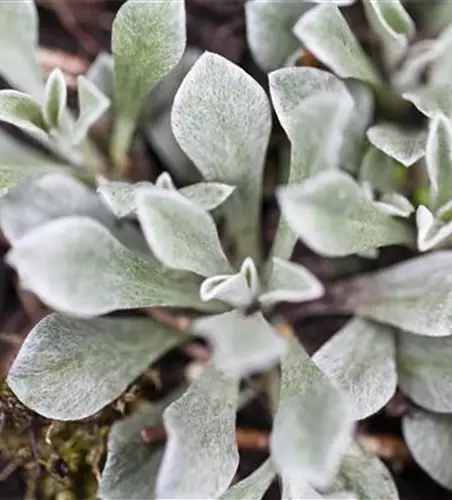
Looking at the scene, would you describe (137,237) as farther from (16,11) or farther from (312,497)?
(312,497)

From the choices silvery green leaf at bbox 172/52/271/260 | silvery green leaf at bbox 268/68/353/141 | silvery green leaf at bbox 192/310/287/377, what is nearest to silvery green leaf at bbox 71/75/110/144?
silvery green leaf at bbox 172/52/271/260

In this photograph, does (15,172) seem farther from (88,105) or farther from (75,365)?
(75,365)

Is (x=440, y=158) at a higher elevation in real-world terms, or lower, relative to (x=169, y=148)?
higher

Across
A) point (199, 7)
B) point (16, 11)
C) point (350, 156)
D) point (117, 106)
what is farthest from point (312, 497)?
point (199, 7)

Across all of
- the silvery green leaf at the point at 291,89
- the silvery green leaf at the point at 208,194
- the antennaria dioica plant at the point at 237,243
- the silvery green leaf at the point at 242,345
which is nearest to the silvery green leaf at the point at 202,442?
the antennaria dioica plant at the point at 237,243

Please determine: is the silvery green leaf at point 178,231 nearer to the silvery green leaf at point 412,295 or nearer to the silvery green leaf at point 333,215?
the silvery green leaf at point 333,215

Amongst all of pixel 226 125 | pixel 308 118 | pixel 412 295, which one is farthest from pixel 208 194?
pixel 412 295
